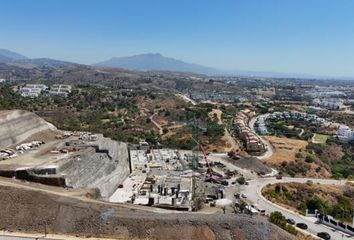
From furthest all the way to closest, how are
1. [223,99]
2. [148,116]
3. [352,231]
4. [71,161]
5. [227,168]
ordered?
[223,99]
[148,116]
[227,168]
[71,161]
[352,231]

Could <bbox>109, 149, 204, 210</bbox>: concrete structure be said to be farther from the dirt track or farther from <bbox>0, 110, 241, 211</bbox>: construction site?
the dirt track

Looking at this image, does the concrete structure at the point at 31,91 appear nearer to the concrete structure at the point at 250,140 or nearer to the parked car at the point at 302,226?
the concrete structure at the point at 250,140

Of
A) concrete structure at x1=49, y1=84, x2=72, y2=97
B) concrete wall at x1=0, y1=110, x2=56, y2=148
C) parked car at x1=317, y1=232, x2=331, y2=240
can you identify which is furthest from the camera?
concrete structure at x1=49, y1=84, x2=72, y2=97

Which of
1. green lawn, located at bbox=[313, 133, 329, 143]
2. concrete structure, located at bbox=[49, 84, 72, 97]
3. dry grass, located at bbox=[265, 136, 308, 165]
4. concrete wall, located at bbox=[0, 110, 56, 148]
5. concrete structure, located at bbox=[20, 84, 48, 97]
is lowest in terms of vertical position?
green lawn, located at bbox=[313, 133, 329, 143]

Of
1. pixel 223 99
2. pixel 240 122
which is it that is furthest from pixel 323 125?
pixel 223 99

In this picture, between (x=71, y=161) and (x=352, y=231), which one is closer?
(x=352, y=231)

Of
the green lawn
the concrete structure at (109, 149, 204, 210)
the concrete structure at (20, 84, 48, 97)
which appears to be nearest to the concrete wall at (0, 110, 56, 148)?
the concrete structure at (109, 149, 204, 210)

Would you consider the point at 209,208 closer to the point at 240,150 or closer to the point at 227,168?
the point at 227,168
